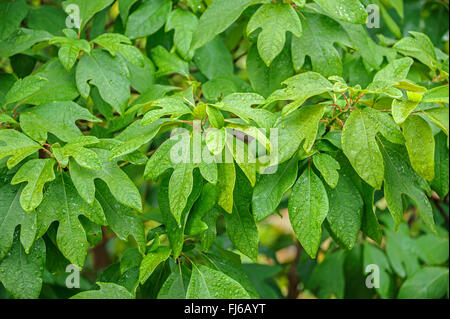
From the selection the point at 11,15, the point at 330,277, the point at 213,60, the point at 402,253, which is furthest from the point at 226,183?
the point at 402,253

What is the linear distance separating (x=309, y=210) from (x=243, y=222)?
157mm

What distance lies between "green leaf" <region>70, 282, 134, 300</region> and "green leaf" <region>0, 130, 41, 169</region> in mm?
283

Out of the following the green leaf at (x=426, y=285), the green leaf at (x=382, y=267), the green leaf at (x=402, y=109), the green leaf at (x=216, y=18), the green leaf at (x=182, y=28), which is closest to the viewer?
Answer: the green leaf at (x=402, y=109)

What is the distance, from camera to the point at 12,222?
0.94m

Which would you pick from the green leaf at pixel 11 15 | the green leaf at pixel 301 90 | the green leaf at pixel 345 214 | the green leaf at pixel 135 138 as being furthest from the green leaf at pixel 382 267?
the green leaf at pixel 11 15

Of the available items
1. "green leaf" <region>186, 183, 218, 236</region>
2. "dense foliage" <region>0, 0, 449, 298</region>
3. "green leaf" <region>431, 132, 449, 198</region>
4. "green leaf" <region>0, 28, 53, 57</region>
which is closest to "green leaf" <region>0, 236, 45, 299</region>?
"dense foliage" <region>0, 0, 449, 298</region>

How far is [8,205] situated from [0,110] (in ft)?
0.88

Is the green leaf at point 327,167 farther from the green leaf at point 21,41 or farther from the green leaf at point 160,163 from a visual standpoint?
the green leaf at point 21,41

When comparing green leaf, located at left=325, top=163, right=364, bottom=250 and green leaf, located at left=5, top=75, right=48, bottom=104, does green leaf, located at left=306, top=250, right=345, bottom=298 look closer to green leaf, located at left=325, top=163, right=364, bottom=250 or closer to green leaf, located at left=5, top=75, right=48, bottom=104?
green leaf, located at left=325, top=163, right=364, bottom=250

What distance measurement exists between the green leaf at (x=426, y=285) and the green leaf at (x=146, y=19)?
1.17 metres

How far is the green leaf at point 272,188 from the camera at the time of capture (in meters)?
0.96

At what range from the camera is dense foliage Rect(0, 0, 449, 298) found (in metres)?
0.90

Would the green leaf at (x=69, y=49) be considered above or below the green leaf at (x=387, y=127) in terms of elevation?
above
